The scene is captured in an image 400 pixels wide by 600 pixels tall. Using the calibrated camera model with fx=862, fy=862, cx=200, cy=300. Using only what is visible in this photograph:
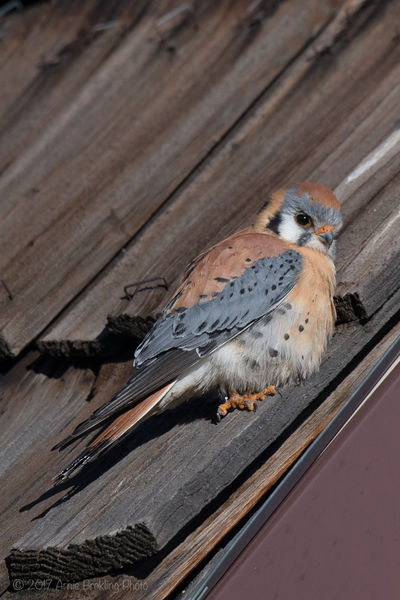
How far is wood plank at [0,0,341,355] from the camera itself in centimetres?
356

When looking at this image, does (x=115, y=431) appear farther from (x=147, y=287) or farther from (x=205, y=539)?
(x=147, y=287)

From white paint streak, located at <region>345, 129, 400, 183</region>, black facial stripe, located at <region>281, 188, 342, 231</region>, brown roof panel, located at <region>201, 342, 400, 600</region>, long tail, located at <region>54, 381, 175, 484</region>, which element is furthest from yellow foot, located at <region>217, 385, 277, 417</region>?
white paint streak, located at <region>345, 129, 400, 183</region>

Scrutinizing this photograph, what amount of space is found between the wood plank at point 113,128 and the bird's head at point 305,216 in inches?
21.8

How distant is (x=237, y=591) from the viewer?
2119 mm

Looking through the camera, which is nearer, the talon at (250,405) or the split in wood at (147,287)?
the talon at (250,405)

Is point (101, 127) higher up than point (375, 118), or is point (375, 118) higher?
point (375, 118)

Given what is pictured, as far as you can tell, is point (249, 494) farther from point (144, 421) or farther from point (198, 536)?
point (144, 421)

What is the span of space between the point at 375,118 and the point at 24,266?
1.55 metres

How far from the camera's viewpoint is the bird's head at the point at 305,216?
302 centimetres

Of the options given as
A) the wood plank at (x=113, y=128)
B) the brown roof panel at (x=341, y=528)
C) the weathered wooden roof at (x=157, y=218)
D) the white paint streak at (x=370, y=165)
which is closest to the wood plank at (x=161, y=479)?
the weathered wooden roof at (x=157, y=218)

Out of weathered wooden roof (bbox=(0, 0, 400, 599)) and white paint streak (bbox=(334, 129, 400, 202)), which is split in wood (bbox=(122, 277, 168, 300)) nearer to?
weathered wooden roof (bbox=(0, 0, 400, 599))

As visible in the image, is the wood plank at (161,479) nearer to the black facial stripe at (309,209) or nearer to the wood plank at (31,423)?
the wood plank at (31,423)

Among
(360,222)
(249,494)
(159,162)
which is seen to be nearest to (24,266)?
(159,162)

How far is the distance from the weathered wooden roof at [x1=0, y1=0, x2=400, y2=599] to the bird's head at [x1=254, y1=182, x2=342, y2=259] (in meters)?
0.10
